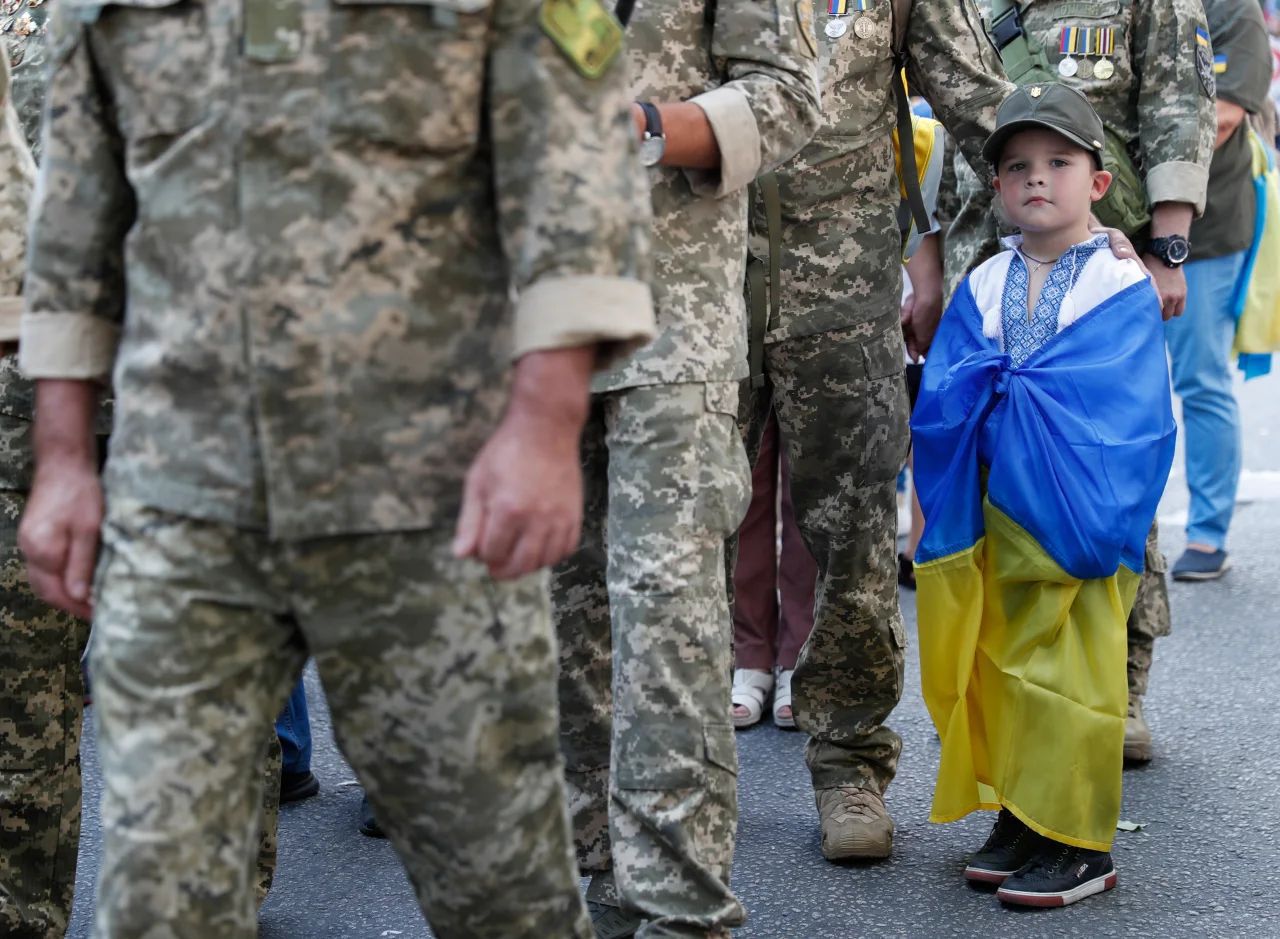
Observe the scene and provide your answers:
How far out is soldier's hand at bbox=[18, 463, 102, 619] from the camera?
2.23 m

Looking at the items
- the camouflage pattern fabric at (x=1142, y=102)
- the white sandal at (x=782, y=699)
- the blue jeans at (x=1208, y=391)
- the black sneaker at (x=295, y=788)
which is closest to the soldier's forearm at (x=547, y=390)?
the camouflage pattern fabric at (x=1142, y=102)

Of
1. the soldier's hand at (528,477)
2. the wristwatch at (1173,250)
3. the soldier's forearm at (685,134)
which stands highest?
the soldier's forearm at (685,134)

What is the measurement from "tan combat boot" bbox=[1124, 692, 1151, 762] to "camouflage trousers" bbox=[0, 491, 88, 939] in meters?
2.57

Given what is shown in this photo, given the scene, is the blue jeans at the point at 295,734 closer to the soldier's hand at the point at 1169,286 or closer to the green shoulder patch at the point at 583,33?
the soldier's hand at the point at 1169,286

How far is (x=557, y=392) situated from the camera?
80.4 inches

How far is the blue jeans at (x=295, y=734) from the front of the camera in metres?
4.58

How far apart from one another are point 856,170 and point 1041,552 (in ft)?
2.98

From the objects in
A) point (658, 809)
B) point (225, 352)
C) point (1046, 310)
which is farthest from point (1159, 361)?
point (225, 352)

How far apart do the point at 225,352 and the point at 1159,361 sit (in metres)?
2.30

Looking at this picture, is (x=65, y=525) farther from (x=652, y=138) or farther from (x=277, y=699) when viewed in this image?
(x=652, y=138)

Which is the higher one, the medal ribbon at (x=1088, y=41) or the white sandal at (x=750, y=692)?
the medal ribbon at (x=1088, y=41)

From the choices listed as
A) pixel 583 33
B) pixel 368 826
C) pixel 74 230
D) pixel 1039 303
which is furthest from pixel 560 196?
pixel 368 826

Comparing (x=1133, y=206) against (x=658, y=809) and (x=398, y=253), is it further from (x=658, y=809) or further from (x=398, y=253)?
(x=398, y=253)

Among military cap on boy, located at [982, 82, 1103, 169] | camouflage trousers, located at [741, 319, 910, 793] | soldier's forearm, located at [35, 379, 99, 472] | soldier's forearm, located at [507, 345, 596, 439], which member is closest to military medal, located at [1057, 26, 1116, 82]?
military cap on boy, located at [982, 82, 1103, 169]
